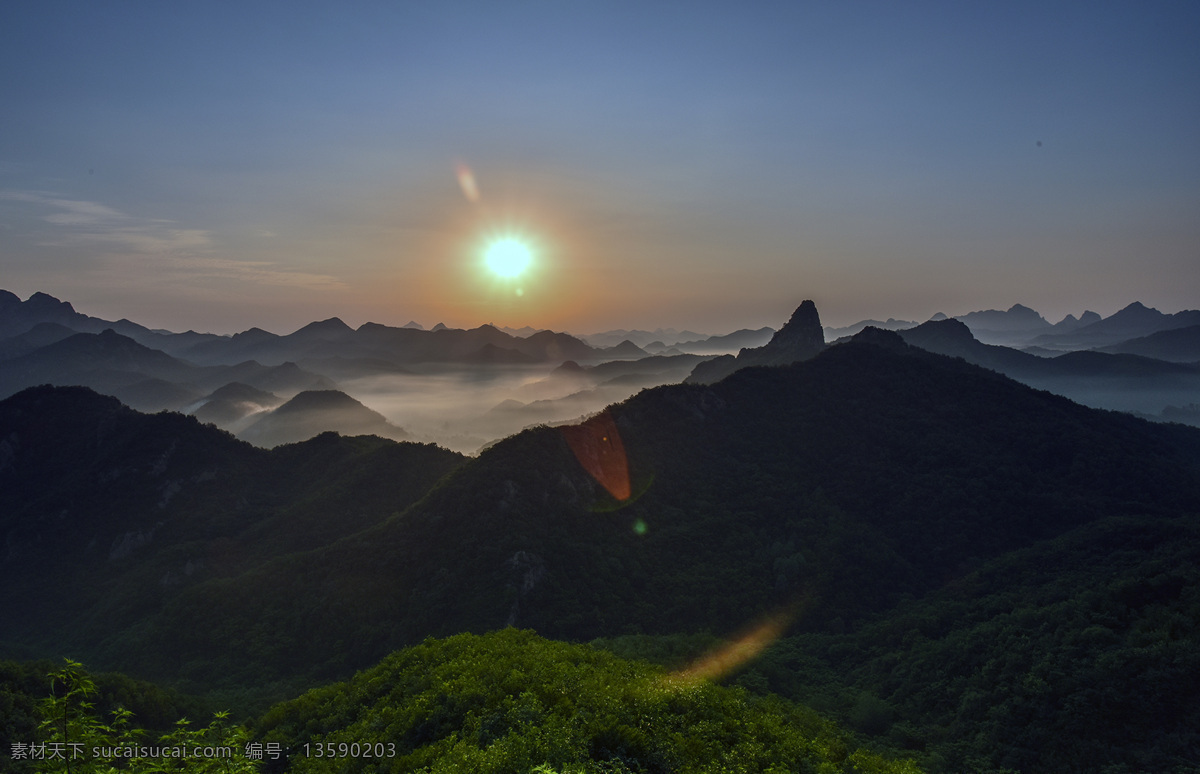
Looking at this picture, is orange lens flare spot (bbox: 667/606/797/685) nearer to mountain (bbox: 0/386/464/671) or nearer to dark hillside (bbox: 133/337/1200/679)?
dark hillside (bbox: 133/337/1200/679)

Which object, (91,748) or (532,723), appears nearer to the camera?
(91,748)

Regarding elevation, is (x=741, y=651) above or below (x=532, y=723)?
below

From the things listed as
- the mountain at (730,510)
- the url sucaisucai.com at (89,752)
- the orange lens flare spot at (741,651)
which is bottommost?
the orange lens flare spot at (741,651)

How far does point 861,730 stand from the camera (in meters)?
47.3

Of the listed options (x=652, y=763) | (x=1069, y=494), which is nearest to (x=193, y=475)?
(x=652, y=763)

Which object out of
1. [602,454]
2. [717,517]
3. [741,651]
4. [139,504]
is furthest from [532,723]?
[139,504]

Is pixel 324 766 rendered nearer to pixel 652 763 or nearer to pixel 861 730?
pixel 652 763

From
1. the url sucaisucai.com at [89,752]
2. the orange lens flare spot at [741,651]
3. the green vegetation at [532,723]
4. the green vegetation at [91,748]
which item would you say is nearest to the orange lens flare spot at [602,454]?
the orange lens flare spot at [741,651]

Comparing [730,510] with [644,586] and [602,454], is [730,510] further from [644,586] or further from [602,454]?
[602,454]

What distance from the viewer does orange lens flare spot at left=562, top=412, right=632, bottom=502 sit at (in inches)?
3620

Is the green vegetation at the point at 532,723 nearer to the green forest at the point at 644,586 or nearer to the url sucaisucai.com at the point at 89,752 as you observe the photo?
the green forest at the point at 644,586

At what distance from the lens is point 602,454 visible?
95562 mm

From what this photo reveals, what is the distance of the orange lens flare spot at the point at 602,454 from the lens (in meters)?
91.9

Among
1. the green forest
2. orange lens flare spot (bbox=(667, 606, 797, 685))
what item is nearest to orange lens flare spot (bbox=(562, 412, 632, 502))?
the green forest
